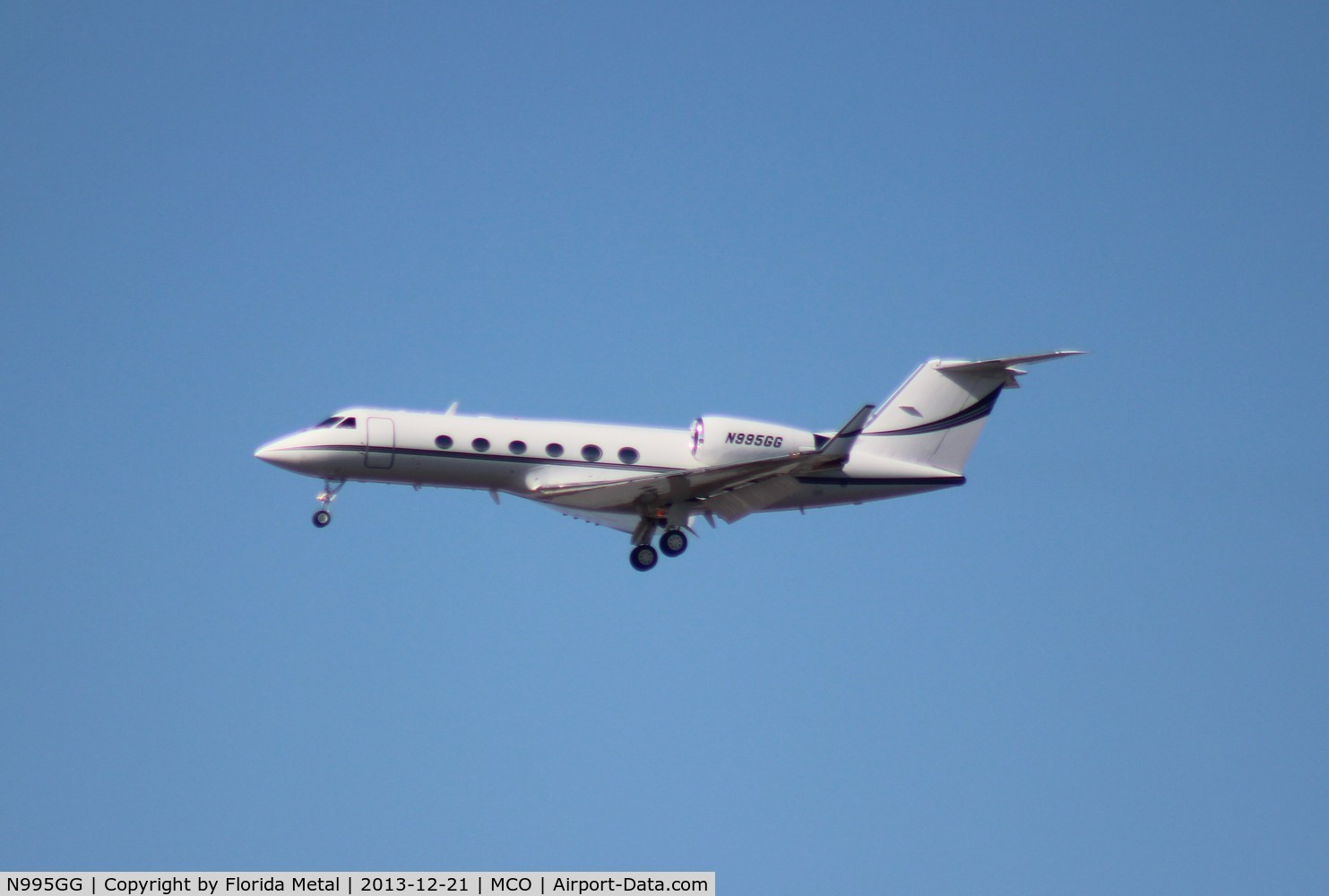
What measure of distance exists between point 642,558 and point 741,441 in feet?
10.6

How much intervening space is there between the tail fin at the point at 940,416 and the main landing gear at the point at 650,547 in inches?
175

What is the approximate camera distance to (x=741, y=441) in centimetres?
3250

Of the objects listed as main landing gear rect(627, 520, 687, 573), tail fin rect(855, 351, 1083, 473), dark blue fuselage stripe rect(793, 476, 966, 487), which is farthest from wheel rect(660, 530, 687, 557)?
tail fin rect(855, 351, 1083, 473)

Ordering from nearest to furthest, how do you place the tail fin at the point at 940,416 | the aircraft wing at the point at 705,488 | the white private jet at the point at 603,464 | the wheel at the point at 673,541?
the aircraft wing at the point at 705,488
the white private jet at the point at 603,464
the wheel at the point at 673,541
the tail fin at the point at 940,416

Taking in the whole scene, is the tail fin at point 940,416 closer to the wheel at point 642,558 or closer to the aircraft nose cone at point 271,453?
the wheel at point 642,558

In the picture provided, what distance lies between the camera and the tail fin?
113 feet

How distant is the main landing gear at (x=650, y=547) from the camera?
109ft

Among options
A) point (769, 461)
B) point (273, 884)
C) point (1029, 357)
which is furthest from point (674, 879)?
point (1029, 357)

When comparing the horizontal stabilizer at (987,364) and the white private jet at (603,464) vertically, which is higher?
the horizontal stabilizer at (987,364)

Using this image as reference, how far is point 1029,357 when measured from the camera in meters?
32.8

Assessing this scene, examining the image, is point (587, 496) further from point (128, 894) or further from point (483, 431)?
point (128, 894)

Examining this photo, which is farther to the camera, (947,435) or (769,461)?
(947,435)

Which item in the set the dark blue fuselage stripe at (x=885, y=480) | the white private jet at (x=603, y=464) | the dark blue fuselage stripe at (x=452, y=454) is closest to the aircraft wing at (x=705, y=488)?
the white private jet at (x=603, y=464)

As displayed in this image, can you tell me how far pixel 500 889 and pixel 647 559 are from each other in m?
9.07
